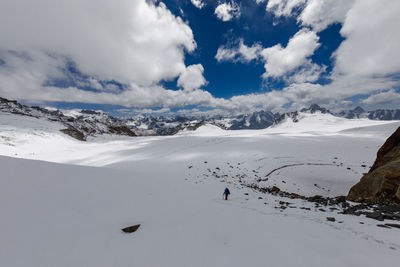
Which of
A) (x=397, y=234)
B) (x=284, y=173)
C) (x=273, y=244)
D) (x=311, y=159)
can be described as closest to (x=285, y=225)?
(x=273, y=244)

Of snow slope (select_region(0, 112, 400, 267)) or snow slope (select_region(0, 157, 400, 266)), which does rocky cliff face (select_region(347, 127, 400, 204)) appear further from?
snow slope (select_region(0, 157, 400, 266))

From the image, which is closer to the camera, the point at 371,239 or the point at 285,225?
the point at 371,239

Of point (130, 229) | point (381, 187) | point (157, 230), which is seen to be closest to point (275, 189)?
point (381, 187)

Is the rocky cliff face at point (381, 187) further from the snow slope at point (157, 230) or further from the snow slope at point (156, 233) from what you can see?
the snow slope at point (156, 233)

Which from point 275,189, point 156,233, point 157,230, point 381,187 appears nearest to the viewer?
point 156,233

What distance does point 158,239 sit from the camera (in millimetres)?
5012

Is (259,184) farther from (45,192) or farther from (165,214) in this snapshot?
(45,192)

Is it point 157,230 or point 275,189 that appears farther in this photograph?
point 275,189

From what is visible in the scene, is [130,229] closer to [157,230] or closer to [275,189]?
[157,230]

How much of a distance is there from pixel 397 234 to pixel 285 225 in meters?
3.60

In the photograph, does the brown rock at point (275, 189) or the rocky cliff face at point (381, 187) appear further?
the brown rock at point (275, 189)

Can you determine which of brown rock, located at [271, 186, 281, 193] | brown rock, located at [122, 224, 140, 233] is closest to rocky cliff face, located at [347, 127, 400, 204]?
brown rock, located at [271, 186, 281, 193]

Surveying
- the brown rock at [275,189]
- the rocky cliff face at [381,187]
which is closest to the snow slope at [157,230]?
the rocky cliff face at [381,187]

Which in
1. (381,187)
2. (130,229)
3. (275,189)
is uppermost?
(130,229)
